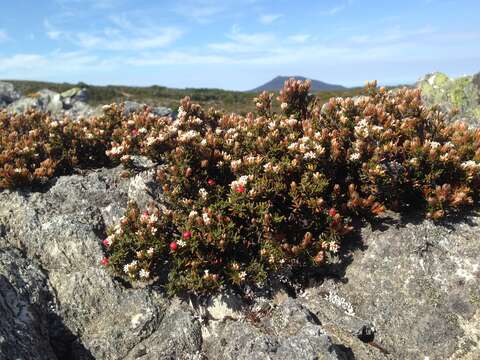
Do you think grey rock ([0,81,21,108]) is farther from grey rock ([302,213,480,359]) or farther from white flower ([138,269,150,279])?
grey rock ([302,213,480,359])

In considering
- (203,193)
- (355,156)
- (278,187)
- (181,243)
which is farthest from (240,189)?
(355,156)

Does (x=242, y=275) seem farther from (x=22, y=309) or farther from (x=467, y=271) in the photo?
(x=467, y=271)

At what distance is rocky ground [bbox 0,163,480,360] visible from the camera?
16.6 ft

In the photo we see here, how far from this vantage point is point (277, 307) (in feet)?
18.1

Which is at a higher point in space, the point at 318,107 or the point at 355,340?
the point at 318,107

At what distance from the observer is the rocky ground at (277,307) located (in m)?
5.05

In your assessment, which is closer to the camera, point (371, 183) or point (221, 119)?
point (371, 183)

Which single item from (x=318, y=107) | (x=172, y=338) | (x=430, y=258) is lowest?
Answer: (x=172, y=338)

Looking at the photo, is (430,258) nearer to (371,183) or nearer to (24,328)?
(371,183)

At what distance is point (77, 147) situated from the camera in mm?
8742

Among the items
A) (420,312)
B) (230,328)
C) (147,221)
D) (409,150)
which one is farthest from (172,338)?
(409,150)

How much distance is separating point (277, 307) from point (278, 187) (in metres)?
1.68

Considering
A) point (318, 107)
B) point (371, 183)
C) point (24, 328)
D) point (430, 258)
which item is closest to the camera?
point (24, 328)

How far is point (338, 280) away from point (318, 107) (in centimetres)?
359
